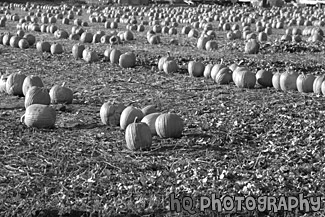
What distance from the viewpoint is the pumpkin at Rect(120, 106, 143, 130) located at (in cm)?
717

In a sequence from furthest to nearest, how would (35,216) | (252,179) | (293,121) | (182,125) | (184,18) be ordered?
(184,18), (293,121), (182,125), (252,179), (35,216)

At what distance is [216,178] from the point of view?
226 inches

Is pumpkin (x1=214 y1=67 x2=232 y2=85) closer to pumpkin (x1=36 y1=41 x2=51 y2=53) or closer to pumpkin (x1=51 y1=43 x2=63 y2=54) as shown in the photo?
pumpkin (x1=51 y1=43 x2=63 y2=54)

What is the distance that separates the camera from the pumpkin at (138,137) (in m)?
6.52

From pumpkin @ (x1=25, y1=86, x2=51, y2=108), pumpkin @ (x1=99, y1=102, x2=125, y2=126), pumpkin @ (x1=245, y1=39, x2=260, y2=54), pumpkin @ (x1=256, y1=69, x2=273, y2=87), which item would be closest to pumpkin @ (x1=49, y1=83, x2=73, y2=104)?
pumpkin @ (x1=25, y1=86, x2=51, y2=108)

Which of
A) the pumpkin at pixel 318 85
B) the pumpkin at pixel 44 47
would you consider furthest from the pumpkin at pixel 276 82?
the pumpkin at pixel 44 47

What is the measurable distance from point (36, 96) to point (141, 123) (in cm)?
212

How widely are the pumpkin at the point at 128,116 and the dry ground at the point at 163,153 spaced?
0.60ft

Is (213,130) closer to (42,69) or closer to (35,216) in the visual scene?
(35,216)

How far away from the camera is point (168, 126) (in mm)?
6863

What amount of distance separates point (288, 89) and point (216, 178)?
13.9ft

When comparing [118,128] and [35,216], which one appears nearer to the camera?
[35,216]

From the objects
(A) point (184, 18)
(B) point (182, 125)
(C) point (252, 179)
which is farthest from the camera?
(A) point (184, 18)

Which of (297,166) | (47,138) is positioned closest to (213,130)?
(297,166)
